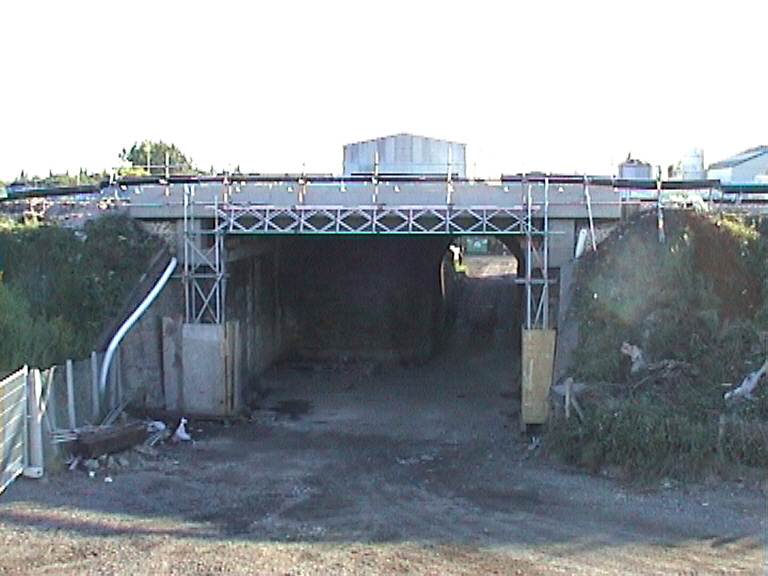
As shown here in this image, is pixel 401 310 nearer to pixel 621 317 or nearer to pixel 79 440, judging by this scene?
pixel 621 317

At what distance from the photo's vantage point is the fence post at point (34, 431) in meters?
16.9

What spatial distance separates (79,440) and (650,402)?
11.7 meters

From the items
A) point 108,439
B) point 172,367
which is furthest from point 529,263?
point 108,439

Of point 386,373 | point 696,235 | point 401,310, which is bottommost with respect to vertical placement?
point 386,373

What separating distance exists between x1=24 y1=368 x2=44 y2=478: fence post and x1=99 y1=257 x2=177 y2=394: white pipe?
4077mm

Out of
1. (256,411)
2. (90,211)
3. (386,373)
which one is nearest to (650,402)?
(256,411)

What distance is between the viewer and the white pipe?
21.3 m

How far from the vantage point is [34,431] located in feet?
55.4

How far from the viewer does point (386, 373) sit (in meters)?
31.0

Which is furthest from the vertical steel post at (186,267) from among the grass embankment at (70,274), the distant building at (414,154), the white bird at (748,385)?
the distant building at (414,154)

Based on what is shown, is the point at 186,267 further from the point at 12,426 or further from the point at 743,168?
the point at 743,168

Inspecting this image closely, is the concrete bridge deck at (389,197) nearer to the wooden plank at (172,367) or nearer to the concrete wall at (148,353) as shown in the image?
the concrete wall at (148,353)

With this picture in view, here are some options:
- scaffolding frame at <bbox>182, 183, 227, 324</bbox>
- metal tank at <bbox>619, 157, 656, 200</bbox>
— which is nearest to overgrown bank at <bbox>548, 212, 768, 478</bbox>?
scaffolding frame at <bbox>182, 183, 227, 324</bbox>

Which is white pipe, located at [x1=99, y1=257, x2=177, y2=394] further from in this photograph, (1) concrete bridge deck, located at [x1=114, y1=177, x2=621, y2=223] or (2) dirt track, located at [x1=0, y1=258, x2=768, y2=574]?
(2) dirt track, located at [x1=0, y1=258, x2=768, y2=574]
